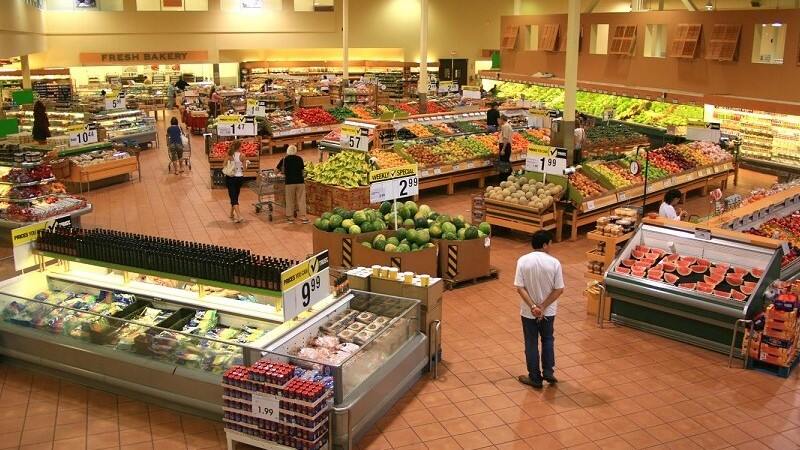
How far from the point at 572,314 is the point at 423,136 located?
8.20 meters

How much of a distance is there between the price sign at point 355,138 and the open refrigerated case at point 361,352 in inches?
268

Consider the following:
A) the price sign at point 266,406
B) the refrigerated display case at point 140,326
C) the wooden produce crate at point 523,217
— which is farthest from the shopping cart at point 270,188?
the price sign at point 266,406

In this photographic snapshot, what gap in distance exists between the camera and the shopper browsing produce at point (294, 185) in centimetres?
1251

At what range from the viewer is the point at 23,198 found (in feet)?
35.6

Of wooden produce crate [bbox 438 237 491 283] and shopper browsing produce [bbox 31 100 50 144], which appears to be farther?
shopper browsing produce [bbox 31 100 50 144]

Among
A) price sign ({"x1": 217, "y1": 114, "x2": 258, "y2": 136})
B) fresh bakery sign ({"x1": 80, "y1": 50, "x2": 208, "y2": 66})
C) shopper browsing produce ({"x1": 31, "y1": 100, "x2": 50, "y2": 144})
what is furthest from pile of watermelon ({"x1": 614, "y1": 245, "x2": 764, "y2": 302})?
fresh bakery sign ({"x1": 80, "y1": 50, "x2": 208, "y2": 66})

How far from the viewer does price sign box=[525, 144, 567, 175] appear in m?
11.6

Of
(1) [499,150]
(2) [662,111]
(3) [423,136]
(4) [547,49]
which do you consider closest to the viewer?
(1) [499,150]

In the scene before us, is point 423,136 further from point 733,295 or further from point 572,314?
point 733,295

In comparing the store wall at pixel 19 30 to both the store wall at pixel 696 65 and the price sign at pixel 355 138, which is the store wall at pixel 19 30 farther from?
the store wall at pixel 696 65

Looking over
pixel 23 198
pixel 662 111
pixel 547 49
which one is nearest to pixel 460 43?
pixel 547 49

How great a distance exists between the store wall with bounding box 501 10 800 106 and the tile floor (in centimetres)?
1037

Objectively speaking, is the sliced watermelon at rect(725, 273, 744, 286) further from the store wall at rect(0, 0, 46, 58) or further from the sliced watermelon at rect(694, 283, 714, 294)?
the store wall at rect(0, 0, 46, 58)

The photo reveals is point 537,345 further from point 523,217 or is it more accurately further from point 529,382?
point 523,217
